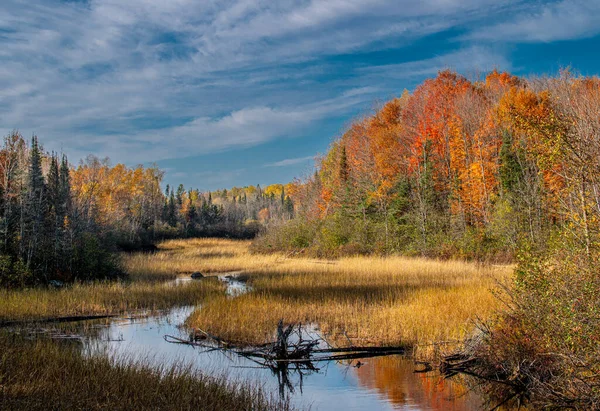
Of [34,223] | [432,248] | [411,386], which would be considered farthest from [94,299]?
[432,248]

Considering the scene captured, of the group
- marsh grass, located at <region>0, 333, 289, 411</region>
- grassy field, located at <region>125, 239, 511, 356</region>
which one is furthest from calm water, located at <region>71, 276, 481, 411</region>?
grassy field, located at <region>125, 239, 511, 356</region>

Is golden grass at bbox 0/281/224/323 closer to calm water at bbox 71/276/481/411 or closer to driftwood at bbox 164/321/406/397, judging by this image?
calm water at bbox 71/276/481/411

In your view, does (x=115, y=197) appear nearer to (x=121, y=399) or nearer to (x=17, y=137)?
(x=17, y=137)

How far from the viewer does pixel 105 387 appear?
696 cm

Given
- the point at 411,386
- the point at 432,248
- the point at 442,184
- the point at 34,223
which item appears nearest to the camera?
the point at 411,386

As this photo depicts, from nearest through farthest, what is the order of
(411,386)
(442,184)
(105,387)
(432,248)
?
(105,387) → (411,386) → (432,248) → (442,184)

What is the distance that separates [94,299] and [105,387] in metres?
9.82

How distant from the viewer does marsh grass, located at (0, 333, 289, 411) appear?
634 cm

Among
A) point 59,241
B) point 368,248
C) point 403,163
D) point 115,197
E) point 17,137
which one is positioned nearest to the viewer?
point 59,241

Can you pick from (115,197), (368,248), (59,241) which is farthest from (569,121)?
(115,197)

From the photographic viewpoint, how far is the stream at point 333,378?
26.0 feet

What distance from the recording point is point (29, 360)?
801cm

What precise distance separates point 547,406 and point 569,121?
441 centimetres

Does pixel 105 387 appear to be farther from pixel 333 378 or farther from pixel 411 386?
pixel 411 386
